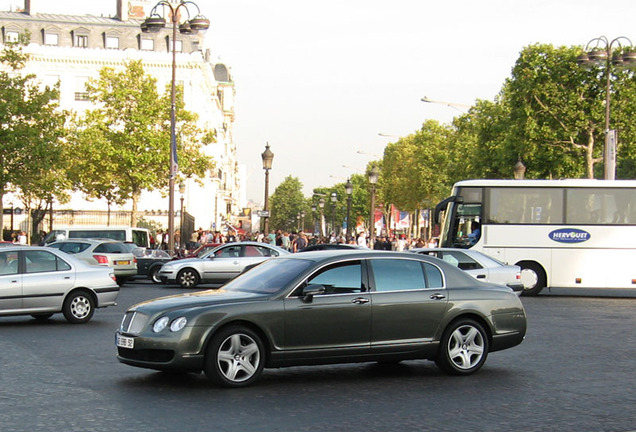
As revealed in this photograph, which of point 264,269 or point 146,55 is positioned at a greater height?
point 146,55

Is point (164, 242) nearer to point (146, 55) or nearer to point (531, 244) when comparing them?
point (146, 55)

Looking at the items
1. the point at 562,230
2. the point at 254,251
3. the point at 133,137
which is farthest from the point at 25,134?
the point at 562,230

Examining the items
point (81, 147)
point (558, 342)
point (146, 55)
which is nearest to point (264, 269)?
point (558, 342)

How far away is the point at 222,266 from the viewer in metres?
29.9

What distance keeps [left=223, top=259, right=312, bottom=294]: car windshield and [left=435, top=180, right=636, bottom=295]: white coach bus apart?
732 inches

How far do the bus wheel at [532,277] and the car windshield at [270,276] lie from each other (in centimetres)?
1856

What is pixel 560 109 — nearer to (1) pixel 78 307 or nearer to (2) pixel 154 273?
(2) pixel 154 273

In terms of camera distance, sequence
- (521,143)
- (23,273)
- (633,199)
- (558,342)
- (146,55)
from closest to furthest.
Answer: (558,342)
(23,273)
(633,199)
(521,143)
(146,55)

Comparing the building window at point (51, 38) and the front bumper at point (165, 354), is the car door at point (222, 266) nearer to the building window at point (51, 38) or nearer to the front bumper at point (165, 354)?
the front bumper at point (165, 354)

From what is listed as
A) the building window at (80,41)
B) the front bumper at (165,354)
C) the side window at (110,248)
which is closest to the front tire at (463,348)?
the front bumper at (165,354)

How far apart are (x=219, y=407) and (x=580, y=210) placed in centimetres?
2185

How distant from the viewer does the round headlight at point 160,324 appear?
9.88 metres

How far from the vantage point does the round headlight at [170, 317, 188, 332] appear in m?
9.78

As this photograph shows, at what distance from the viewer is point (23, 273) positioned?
17078mm
